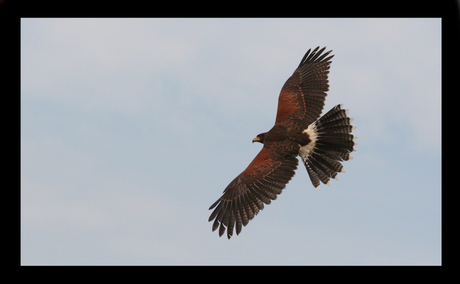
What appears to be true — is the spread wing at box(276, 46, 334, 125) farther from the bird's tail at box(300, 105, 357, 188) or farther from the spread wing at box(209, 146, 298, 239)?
the spread wing at box(209, 146, 298, 239)

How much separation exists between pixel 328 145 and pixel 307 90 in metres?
1.43

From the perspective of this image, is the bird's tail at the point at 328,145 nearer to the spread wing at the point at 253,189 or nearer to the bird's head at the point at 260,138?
the spread wing at the point at 253,189

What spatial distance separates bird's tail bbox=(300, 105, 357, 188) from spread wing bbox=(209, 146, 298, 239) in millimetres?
495

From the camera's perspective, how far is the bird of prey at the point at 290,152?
995 cm

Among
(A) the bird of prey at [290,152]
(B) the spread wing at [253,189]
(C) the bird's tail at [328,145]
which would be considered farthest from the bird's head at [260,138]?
(C) the bird's tail at [328,145]

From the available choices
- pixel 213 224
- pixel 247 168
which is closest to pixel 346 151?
pixel 247 168

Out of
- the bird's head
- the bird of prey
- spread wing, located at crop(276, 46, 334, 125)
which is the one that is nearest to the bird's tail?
the bird of prey

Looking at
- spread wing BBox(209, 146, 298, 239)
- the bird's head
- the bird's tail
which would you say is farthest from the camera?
the bird's head

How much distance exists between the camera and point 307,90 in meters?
11.1

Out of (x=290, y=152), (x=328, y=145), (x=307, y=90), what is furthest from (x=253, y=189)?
(x=307, y=90)

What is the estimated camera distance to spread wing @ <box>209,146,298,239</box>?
9.84 meters

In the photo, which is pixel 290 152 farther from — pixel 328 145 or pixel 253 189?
pixel 253 189

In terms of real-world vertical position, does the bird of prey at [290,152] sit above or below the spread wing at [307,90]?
below

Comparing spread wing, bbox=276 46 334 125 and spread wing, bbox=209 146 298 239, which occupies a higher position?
spread wing, bbox=276 46 334 125
